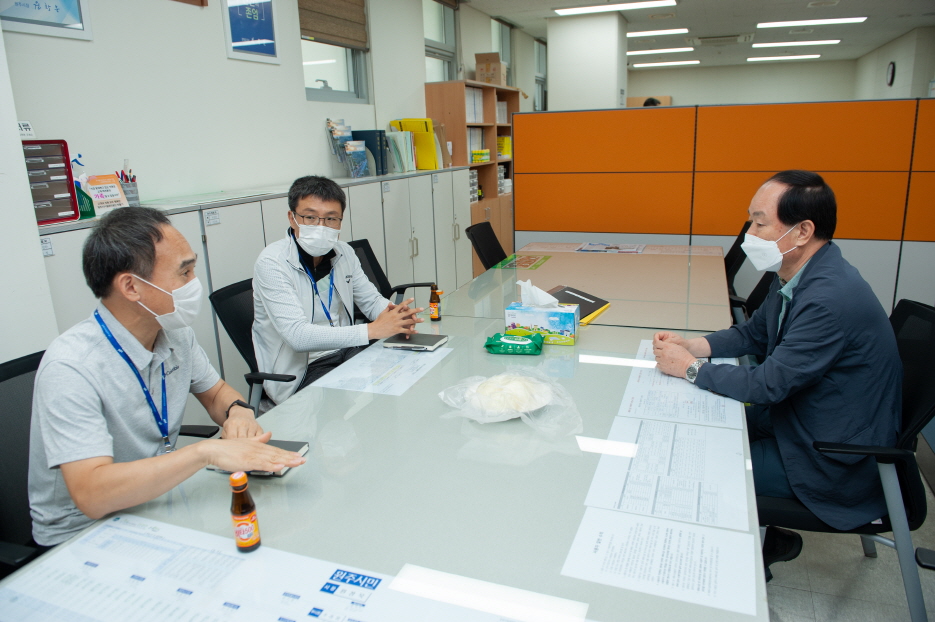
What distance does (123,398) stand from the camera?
1.38m

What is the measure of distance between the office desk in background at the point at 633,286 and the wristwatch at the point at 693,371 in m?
0.56

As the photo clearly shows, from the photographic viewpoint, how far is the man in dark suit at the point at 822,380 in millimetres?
1583

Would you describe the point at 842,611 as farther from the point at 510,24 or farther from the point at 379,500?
the point at 510,24

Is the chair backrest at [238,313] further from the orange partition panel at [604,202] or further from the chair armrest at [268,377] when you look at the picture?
the orange partition panel at [604,202]

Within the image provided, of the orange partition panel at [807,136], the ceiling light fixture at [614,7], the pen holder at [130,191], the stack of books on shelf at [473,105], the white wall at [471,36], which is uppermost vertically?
the ceiling light fixture at [614,7]

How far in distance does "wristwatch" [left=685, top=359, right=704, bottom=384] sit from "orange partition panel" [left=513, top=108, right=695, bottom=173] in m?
2.71

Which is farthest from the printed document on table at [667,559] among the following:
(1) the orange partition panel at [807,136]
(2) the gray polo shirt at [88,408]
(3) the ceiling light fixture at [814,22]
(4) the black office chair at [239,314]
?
(3) the ceiling light fixture at [814,22]

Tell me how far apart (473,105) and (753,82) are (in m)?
10.7

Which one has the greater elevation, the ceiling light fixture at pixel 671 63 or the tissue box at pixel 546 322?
the ceiling light fixture at pixel 671 63

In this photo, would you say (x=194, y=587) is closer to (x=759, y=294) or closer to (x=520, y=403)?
(x=520, y=403)

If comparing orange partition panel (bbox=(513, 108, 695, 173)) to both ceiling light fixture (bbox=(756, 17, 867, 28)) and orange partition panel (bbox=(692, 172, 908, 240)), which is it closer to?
orange partition panel (bbox=(692, 172, 908, 240))

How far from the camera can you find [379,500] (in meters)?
1.22

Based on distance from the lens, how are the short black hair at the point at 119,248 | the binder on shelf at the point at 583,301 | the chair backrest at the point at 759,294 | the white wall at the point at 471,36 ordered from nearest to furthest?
the short black hair at the point at 119,248, the binder on shelf at the point at 583,301, the chair backrest at the point at 759,294, the white wall at the point at 471,36

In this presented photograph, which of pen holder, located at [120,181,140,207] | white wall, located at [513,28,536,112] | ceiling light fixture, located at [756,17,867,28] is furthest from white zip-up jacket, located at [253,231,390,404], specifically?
ceiling light fixture, located at [756,17,867,28]
